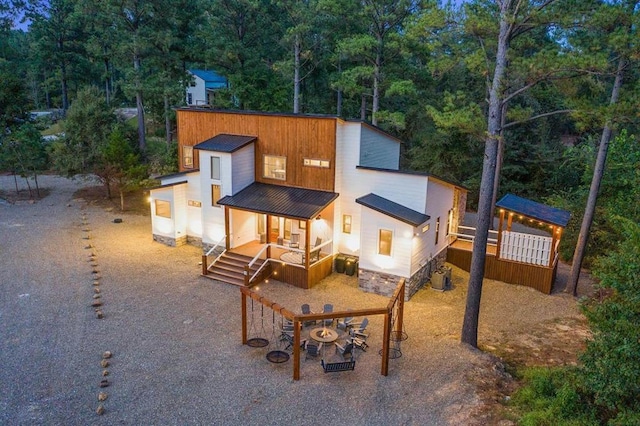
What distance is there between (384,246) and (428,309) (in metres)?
2.74

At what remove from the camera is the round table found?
40.8 ft

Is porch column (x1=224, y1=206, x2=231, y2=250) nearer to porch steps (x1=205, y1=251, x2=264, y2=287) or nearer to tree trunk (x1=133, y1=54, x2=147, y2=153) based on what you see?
porch steps (x1=205, y1=251, x2=264, y2=287)

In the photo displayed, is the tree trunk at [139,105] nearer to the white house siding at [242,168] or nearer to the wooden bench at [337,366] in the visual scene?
the white house siding at [242,168]

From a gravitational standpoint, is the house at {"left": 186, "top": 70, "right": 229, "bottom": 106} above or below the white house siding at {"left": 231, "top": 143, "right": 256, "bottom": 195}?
above

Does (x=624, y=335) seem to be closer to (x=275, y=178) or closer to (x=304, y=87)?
(x=275, y=178)

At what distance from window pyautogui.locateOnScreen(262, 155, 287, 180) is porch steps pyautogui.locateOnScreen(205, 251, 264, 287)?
3.75 metres

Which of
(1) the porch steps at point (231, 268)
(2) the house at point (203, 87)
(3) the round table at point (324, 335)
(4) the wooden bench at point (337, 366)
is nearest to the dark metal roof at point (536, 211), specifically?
(3) the round table at point (324, 335)

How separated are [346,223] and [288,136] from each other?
4.37 m

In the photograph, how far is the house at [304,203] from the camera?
16.4 metres

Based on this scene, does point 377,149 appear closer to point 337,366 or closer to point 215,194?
point 215,194

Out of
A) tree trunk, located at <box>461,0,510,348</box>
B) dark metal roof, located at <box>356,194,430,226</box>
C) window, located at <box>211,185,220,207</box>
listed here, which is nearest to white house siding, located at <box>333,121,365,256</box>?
dark metal roof, located at <box>356,194,430,226</box>

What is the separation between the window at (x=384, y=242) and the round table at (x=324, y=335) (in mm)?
4257

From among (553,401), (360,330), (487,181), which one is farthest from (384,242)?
(553,401)

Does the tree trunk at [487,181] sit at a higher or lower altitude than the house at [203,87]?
lower
